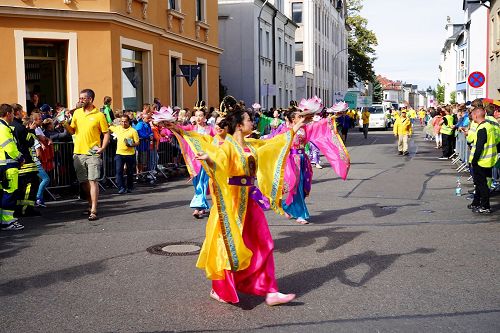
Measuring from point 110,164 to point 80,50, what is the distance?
15.4ft

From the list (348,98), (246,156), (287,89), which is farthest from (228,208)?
(348,98)

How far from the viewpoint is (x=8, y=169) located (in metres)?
9.48

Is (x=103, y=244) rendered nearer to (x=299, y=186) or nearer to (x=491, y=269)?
(x=299, y=186)

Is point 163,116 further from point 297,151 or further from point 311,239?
point 297,151

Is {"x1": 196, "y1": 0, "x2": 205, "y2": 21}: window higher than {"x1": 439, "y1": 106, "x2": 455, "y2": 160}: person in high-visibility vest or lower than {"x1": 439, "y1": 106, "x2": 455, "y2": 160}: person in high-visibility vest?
higher

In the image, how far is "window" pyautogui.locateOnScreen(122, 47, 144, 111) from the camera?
1919 centimetres

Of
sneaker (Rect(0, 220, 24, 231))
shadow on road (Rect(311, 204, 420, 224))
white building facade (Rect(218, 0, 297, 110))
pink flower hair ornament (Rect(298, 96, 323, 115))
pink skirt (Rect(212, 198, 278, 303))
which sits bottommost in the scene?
shadow on road (Rect(311, 204, 420, 224))

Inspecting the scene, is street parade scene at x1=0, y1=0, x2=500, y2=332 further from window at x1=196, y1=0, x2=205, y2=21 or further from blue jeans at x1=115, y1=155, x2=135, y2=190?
window at x1=196, y1=0, x2=205, y2=21

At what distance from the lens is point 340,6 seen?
77.4 meters

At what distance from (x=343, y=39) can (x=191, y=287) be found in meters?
78.2

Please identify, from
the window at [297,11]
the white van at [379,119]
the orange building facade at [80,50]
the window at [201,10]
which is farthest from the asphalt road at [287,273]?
the window at [297,11]

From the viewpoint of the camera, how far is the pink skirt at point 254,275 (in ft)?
18.0

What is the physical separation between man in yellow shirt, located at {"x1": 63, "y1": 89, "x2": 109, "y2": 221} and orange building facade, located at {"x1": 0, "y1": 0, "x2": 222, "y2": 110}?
735 centimetres

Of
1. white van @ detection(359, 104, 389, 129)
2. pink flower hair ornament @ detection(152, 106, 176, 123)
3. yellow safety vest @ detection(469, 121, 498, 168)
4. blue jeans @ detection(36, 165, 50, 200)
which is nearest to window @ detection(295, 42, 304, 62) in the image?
white van @ detection(359, 104, 389, 129)
